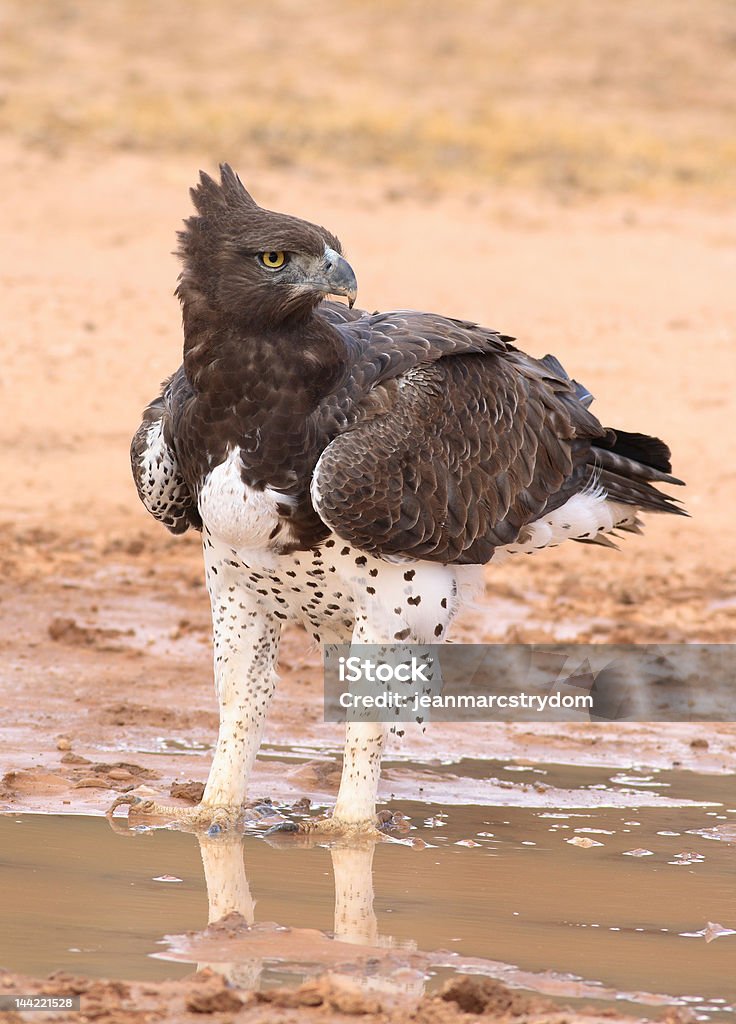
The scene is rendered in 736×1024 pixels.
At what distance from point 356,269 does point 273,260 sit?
1185cm

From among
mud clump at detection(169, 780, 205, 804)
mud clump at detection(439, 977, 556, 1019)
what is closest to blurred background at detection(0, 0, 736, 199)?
mud clump at detection(169, 780, 205, 804)

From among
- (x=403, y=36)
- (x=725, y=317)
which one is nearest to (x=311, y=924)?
(x=725, y=317)

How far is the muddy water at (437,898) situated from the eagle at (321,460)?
452 mm

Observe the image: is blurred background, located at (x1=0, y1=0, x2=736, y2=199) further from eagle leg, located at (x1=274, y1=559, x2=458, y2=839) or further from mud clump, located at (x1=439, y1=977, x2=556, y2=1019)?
mud clump, located at (x1=439, y1=977, x2=556, y2=1019)

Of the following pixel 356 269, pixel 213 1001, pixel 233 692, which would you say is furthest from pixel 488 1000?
pixel 356 269

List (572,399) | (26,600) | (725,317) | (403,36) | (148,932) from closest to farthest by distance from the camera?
(148,932) → (572,399) → (26,600) → (725,317) → (403,36)

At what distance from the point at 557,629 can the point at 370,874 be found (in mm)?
4138

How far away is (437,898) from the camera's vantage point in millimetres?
5566

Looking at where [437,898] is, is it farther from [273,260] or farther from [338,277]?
[273,260]

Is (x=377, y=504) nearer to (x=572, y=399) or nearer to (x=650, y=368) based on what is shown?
(x=572, y=399)

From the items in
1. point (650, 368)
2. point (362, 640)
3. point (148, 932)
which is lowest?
point (148, 932)

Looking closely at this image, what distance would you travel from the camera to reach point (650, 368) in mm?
15953

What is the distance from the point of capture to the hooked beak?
5699 mm

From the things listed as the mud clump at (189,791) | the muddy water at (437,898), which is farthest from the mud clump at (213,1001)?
the mud clump at (189,791)
